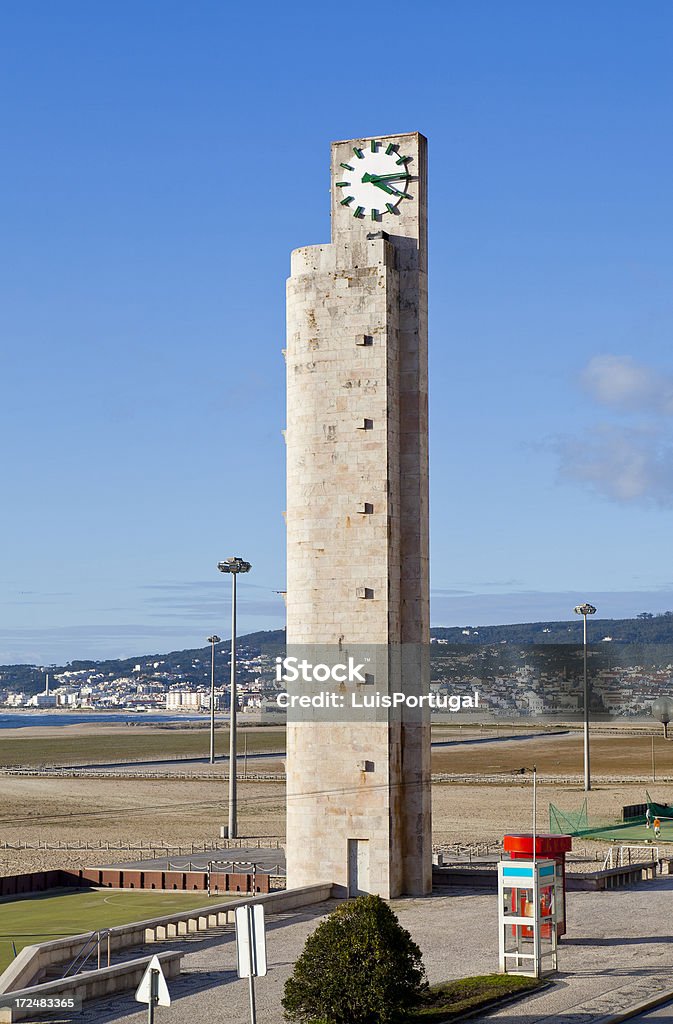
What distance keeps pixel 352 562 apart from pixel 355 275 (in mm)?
9012

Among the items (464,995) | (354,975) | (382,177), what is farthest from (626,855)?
(354,975)

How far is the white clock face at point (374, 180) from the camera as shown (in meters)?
43.1

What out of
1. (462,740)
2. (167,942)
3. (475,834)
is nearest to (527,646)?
(462,740)

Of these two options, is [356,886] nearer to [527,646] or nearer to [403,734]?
[403,734]

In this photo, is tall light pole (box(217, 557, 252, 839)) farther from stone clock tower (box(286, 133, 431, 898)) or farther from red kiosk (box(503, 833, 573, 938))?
red kiosk (box(503, 833, 573, 938))

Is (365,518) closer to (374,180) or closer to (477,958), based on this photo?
(374,180)

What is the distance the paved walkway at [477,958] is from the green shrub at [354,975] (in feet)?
5.90

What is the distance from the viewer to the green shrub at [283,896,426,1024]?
23.0 m

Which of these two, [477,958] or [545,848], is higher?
[545,848]

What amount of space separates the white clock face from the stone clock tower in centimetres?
5

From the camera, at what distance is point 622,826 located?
→ 54.7m

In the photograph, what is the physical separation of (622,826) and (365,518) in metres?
21.3

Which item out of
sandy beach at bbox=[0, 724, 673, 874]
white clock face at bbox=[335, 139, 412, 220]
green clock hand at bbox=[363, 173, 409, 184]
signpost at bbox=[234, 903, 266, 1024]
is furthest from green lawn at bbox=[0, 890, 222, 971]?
green clock hand at bbox=[363, 173, 409, 184]

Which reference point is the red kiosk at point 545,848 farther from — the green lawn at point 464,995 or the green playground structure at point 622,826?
the green playground structure at point 622,826
